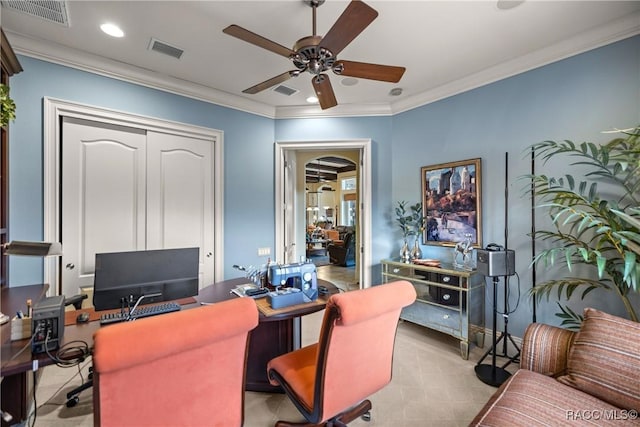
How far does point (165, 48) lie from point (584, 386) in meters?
3.75

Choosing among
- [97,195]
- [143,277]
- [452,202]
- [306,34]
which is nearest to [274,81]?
[306,34]

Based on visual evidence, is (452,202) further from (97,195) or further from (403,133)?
(97,195)

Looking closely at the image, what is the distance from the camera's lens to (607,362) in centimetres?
138

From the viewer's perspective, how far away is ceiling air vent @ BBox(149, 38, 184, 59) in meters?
2.48

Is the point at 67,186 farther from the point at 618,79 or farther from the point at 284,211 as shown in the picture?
the point at 618,79

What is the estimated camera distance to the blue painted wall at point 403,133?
234 cm

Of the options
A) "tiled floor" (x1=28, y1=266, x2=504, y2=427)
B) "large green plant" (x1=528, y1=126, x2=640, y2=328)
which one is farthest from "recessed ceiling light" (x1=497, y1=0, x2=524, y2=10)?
"tiled floor" (x1=28, y1=266, x2=504, y2=427)

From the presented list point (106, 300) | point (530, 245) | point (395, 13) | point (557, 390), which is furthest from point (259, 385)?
point (395, 13)

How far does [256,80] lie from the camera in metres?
3.17

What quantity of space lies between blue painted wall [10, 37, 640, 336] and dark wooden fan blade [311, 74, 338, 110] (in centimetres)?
143

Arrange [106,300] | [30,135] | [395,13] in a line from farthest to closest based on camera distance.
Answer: [30,135]
[395,13]
[106,300]

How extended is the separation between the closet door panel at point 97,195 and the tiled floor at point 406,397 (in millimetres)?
955

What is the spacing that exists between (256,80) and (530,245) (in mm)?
3253

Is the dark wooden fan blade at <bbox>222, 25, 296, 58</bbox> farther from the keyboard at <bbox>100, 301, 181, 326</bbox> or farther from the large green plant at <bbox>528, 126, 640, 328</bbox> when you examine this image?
the large green plant at <bbox>528, 126, 640, 328</bbox>
